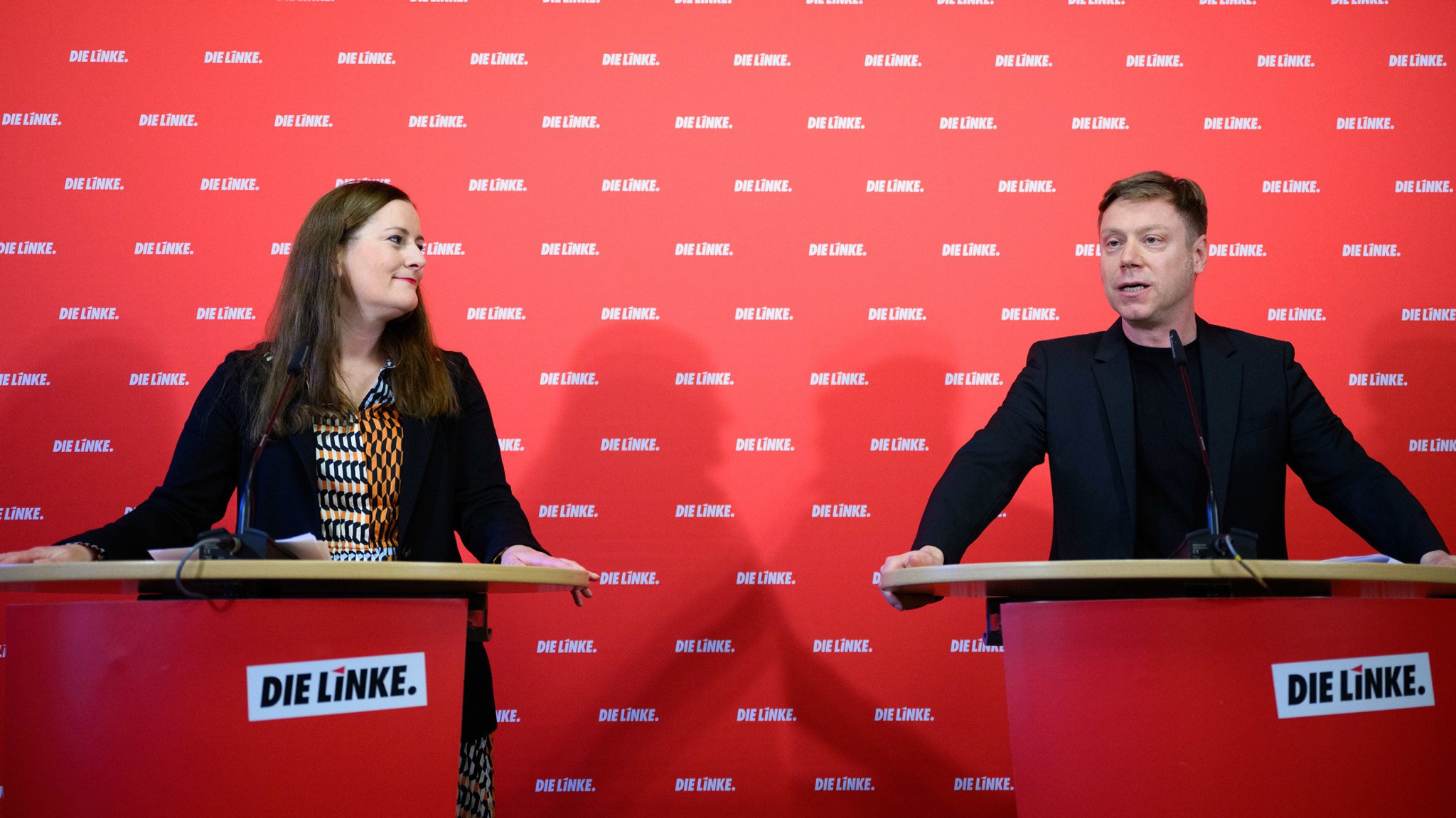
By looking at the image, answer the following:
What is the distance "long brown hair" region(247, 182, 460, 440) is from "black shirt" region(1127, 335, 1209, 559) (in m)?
1.54

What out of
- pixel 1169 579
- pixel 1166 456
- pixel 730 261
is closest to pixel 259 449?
pixel 1169 579

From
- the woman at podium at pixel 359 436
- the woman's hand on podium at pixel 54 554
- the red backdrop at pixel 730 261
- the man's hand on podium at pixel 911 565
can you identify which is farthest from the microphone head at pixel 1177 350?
the woman's hand on podium at pixel 54 554

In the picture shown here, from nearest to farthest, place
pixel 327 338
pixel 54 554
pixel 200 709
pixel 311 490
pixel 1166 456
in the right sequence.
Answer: pixel 200 709 → pixel 54 554 → pixel 311 490 → pixel 327 338 → pixel 1166 456

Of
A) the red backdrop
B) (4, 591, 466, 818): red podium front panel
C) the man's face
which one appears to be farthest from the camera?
the red backdrop

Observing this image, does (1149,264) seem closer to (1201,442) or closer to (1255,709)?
(1201,442)

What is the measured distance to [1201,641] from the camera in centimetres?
170

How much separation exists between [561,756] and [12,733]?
204 cm

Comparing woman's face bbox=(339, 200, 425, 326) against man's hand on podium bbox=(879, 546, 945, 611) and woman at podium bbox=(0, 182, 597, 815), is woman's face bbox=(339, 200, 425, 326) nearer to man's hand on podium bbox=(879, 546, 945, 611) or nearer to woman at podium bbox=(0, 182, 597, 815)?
woman at podium bbox=(0, 182, 597, 815)

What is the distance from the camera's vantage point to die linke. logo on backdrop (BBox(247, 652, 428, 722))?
5.47 feet

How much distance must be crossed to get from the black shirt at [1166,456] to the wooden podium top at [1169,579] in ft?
2.28

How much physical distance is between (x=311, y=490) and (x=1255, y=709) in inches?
67.7

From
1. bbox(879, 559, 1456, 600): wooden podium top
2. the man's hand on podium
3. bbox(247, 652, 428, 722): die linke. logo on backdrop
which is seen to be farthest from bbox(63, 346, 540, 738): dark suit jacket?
bbox(879, 559, 1456, 600): wooden podium top

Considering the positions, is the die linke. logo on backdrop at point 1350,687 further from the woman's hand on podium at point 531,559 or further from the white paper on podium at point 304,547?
the white paper on podium at point 304,547

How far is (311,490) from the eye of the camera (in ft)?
7.45
